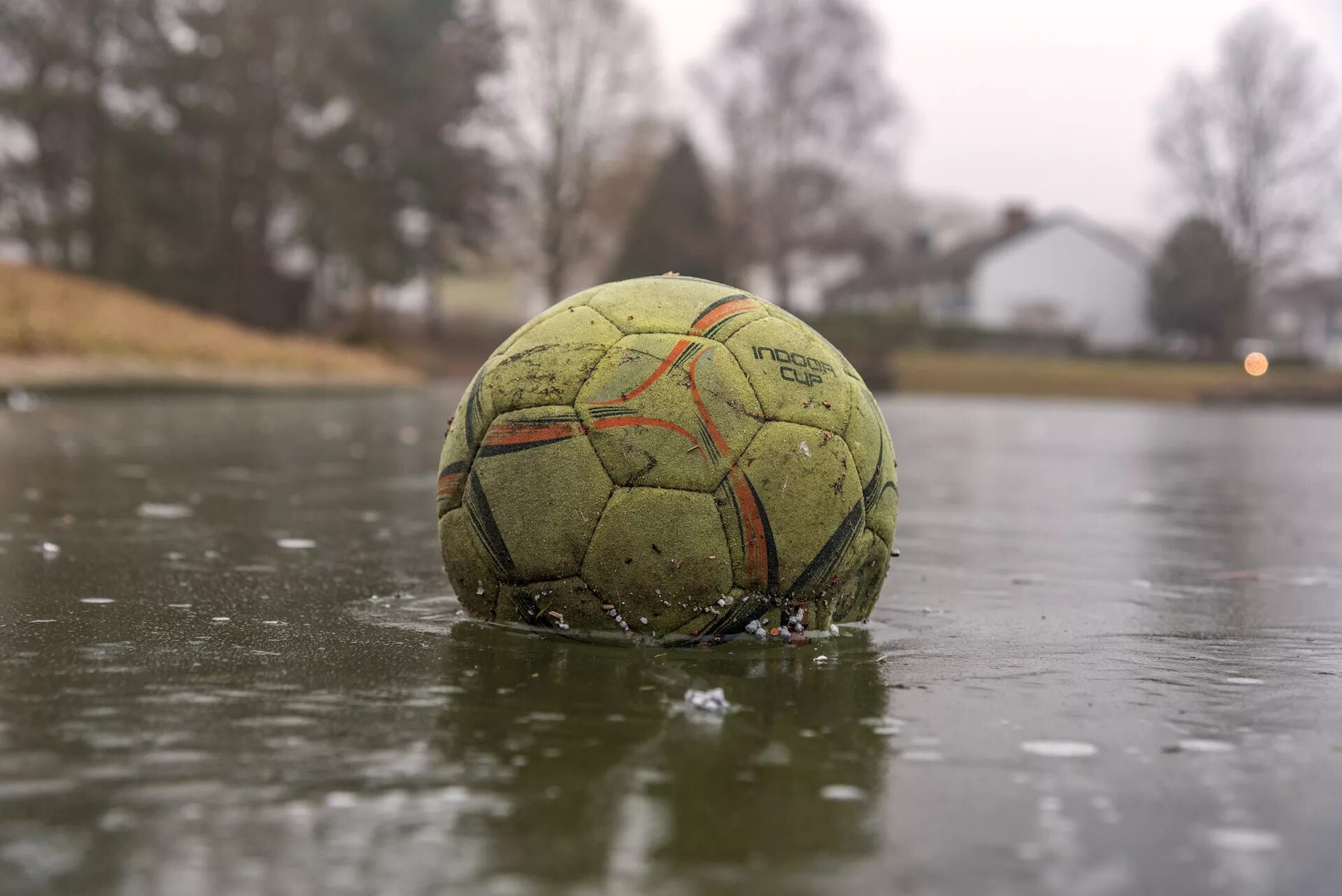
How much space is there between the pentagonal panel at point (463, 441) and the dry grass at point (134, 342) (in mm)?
18967

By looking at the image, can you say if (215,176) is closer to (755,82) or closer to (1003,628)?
(755,82)

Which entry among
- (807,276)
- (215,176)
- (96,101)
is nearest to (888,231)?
(807,276)

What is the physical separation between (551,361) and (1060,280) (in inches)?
2575

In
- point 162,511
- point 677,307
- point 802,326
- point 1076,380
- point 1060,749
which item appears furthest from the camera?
point 1076,380

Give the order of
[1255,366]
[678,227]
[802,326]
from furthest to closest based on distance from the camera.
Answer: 1. [678,227]
2. [1255,366]
3. [802,326]

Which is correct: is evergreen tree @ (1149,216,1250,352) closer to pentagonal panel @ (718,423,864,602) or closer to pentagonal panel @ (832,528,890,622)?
pentagonal panel @ (832,528,890,622)

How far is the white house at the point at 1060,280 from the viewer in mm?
65750

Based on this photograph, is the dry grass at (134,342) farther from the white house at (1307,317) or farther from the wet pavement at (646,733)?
the white house at (1307,317)

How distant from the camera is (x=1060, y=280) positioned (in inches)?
2621

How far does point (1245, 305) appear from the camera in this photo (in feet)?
173

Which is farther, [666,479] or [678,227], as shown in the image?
[678,227]

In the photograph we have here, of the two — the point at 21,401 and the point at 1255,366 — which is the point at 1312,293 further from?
the point at 21,401

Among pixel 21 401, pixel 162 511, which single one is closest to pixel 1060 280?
pixel 21 401

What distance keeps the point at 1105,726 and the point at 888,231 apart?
5005cm
